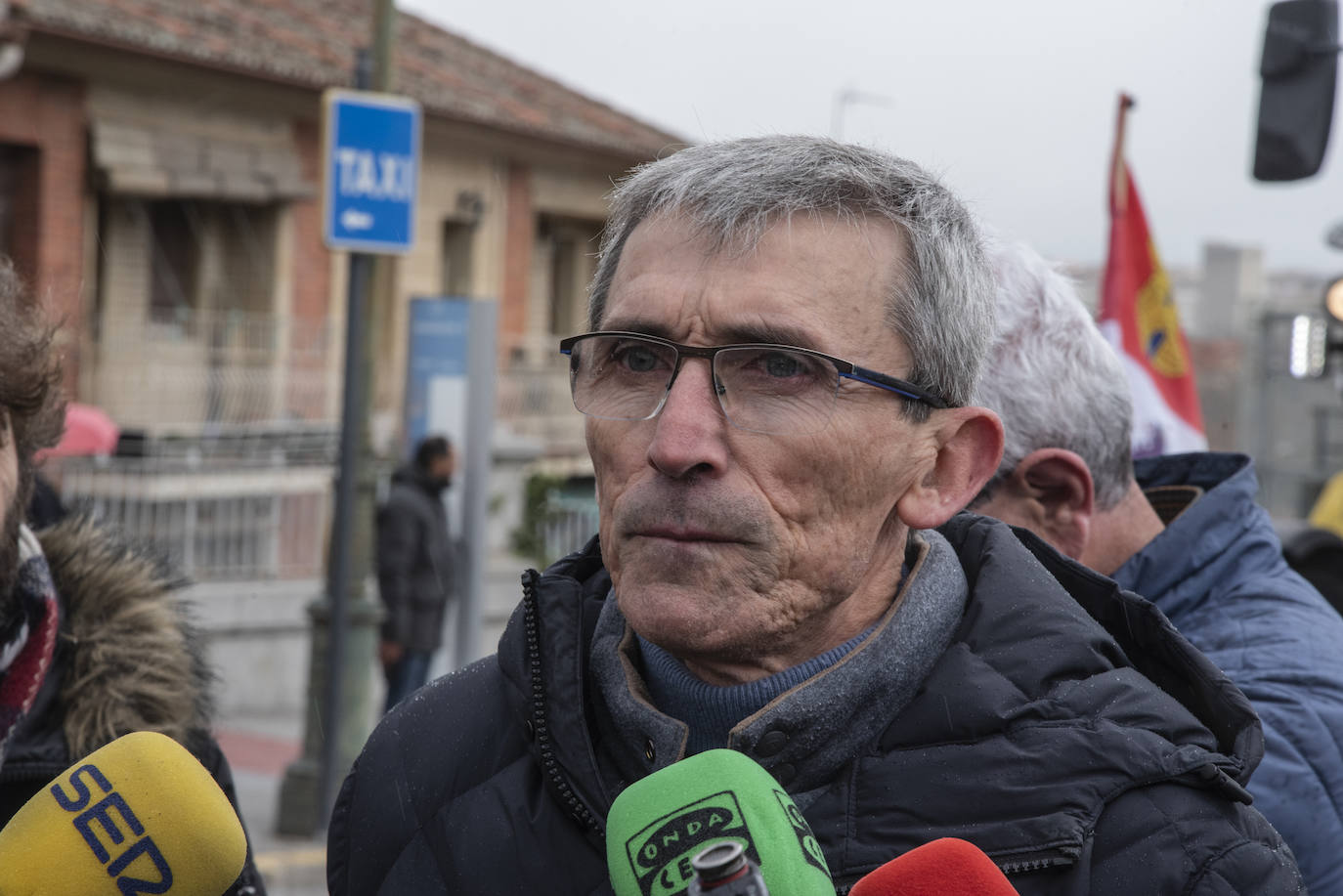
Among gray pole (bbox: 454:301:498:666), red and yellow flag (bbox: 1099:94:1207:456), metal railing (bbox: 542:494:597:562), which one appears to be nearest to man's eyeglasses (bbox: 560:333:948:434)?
red and yellow flag (bbox: 1099:94:1207:456)

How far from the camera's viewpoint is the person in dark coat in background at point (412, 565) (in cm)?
960

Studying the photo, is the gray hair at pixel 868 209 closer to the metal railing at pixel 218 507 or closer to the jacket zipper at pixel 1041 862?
the jacket zipper at pixel 1041 862

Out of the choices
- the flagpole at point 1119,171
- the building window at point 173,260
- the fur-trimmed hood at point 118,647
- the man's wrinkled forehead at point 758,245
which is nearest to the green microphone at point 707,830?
the man's wrinkled forehead at point 758,245

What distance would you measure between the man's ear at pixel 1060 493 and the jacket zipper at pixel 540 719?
3.19 ft

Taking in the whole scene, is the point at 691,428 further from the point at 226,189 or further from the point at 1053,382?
the point at 226,189

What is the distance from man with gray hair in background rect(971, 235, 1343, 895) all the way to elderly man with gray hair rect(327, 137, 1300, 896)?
65 cm

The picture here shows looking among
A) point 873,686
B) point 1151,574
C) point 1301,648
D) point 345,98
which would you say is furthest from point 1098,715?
point 345,98

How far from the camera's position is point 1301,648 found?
7.70ft

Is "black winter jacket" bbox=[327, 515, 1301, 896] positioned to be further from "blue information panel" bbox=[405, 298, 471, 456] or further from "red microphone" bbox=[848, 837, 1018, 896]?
"blue information panel" bbox=[405, 298, 471, 456]

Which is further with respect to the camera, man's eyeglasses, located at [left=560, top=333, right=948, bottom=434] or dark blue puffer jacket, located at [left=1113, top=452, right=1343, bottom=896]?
dark blue puffer jacket, located at [left=1113, top=452, right=1343, bottom=896]

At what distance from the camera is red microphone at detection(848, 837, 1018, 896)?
1320 millimetres

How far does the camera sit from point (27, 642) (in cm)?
219

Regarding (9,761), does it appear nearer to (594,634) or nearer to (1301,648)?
(594,634)

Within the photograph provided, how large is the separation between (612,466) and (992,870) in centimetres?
68
